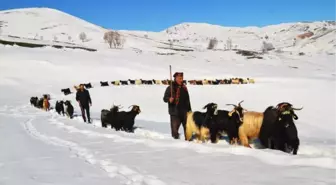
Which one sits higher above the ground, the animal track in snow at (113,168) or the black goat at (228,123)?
the black goat at (228,123)

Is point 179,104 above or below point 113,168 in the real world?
above

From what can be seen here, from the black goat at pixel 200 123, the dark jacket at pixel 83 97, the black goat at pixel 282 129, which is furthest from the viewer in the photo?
the dark jacket at pixel 83 97

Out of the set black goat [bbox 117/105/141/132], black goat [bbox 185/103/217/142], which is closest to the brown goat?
black goat [bbox 185/103/217/142]

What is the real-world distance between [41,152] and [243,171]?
4768 millimetres

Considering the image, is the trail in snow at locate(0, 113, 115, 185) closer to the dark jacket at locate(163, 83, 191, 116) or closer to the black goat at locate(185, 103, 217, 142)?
→ the dark jacket at locate(163, 83, 191, 116)

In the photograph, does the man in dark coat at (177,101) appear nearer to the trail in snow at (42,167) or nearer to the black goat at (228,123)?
the black goat at (228,123)

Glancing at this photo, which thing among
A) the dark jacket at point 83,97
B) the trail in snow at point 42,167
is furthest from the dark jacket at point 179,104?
the dark jacket at point 83,97

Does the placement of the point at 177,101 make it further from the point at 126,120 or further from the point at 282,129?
the point at 126,120

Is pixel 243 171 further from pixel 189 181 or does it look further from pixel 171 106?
pixel 171 106

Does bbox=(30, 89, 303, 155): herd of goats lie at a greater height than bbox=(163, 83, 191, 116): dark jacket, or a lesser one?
lesser

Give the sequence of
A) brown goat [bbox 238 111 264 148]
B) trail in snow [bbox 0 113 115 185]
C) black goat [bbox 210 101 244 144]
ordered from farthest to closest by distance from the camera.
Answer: black goat [bbox 210 101 244 144], brown goat [bbox 238 111 264 148], trail in snow [bbox 0 113 115 185]

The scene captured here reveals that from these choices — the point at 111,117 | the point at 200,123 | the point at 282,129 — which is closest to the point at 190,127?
the point at 200,123

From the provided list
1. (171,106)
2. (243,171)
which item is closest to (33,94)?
(171,106)

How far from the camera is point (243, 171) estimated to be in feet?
19.6
